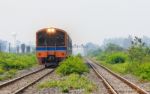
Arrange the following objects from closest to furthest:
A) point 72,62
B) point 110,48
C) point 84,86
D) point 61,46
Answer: point 84,86, point 72,62, point 61,46, point 110,48

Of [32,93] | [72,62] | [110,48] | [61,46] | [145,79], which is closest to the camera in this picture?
[32,93]

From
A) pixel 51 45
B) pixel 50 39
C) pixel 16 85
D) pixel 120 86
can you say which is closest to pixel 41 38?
pixel 50 39

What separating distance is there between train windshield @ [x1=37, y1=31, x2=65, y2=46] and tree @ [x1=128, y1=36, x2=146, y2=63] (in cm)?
566

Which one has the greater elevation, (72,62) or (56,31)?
(56,31)

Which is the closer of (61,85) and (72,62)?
(61,85)

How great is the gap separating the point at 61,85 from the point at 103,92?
8.43 ft

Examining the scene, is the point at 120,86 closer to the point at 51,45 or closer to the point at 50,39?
the point at 51,45

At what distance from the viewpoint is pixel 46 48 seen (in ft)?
116

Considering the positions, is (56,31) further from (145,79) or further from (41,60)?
(145,79)

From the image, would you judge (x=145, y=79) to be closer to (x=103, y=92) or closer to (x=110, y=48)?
(x=103, y=92)

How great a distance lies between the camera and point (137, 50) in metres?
35.3

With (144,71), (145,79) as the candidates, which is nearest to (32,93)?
(145,79)

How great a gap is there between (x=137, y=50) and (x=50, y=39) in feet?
23.1

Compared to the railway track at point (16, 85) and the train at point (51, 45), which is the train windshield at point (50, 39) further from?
the railway track at point (16, 85)
